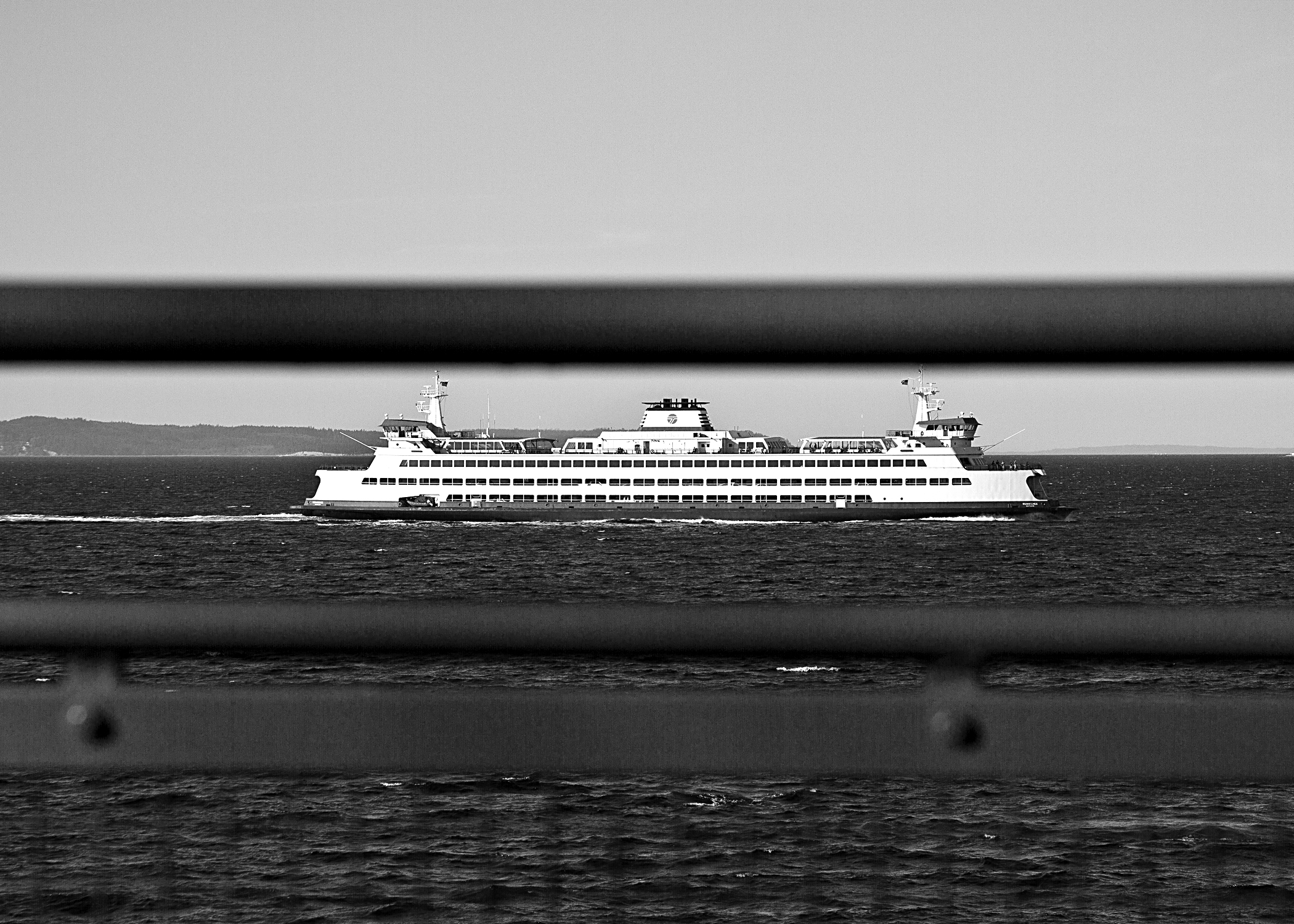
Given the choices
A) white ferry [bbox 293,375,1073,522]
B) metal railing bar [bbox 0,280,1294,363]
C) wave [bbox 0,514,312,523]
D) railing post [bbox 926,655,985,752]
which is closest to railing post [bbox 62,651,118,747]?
metal railing bar [bbox 0,280,1294,363]

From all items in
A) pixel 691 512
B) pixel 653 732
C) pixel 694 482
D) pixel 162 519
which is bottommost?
pixel 162 519

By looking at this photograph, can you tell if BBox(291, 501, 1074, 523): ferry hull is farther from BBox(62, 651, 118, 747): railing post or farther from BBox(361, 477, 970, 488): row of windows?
BBox(62, 651, 118, 747): railing post

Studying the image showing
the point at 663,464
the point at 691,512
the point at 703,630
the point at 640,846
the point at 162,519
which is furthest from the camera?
the point at 162,519

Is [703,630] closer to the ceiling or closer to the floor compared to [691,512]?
closer to the ceiling

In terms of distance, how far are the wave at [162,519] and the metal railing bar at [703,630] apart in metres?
68.6

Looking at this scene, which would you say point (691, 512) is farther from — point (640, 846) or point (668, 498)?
point (640, 846)

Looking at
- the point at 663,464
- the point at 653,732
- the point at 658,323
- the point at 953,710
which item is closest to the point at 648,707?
the point at 653,732

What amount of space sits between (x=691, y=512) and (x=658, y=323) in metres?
60.7

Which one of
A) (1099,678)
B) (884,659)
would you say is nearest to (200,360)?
(884,659)

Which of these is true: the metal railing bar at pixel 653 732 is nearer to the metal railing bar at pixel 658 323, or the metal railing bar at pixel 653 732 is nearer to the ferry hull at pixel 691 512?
the metal railing bar at pixel 658 323

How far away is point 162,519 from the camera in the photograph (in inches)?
2872

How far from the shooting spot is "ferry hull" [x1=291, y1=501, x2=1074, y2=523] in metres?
60.8

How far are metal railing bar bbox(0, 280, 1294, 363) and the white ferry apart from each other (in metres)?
59.4

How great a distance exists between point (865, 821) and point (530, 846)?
0.42m
